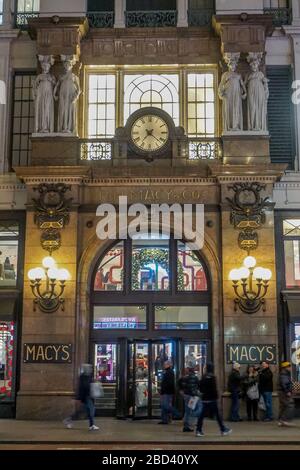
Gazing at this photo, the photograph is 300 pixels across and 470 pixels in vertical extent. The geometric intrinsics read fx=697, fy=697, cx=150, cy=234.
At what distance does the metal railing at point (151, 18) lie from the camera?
24.1 metres

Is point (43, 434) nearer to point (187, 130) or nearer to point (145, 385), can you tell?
point (145, 385)

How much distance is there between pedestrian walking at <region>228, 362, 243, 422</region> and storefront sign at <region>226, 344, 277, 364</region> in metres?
0.65

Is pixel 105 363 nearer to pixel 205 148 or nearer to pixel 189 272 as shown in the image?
pixel 189 272

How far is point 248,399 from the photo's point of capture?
20.2 meters

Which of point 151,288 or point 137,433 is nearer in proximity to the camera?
point 137,433

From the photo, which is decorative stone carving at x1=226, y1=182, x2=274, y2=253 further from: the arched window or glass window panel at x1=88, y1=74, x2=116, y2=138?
glass window panel at x1=88, y1=74, x2=116, y2=138

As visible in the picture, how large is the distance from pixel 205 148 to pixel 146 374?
7.40 metres

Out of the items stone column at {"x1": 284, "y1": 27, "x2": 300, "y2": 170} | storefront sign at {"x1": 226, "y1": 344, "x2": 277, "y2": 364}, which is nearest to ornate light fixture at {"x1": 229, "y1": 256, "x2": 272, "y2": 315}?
storefront sign at {"x1": 226, "y1": 344, "x2": 277, "y2": 364}

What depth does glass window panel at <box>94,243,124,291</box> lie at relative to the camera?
2244cm

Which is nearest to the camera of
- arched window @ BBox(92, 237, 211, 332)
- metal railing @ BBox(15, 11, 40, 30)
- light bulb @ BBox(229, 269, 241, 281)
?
light bulb @ BBox(229, 269, 241, 281)

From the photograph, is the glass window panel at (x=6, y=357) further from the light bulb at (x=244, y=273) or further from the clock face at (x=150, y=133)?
the light bulb at (x=244, y=273)

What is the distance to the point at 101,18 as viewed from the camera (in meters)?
24.3

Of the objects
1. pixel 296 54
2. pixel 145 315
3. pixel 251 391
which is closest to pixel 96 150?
pixel 145 315
